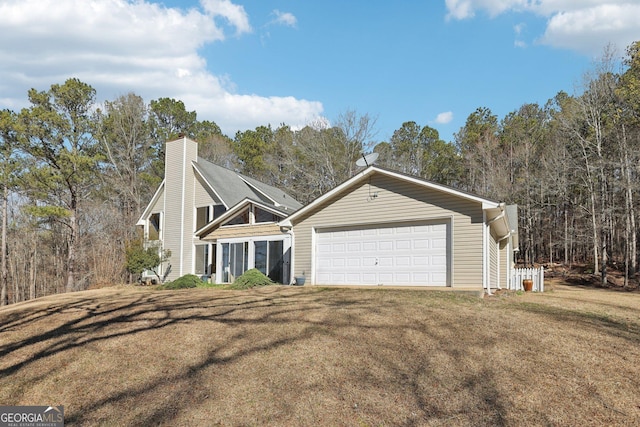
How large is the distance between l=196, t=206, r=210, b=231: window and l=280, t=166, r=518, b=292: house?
8907mm

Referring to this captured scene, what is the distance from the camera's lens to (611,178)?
26875 millimetres

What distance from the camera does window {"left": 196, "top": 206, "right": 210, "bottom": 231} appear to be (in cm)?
2316

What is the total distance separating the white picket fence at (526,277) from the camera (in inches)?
723

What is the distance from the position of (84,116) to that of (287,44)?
15.7m

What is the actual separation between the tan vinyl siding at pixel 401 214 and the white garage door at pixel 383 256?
36 cm

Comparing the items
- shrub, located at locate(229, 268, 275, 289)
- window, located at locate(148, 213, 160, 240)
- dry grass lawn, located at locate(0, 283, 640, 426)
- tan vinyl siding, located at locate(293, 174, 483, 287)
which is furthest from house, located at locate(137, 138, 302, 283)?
dry grass lawn, located at locate(0, 283, 640, 426)

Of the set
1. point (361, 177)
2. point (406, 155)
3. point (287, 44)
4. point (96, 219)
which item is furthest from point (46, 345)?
point (406, 155)

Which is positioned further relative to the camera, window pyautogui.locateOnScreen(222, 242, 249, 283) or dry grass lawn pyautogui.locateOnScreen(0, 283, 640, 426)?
window pyautogui.locateOnScreen(222, 242, 249, 283)

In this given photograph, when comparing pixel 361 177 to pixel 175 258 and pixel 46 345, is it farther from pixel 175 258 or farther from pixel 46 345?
pixel 175 258

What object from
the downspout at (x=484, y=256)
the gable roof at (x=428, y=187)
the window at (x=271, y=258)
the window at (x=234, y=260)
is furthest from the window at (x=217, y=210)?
the downspout at (x=484, y=256)

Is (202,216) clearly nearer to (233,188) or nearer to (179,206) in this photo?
(179,206)

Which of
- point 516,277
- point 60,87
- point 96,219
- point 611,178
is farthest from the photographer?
point 96,219

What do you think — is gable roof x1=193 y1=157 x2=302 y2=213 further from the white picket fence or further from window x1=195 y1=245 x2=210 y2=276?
the white picket fence

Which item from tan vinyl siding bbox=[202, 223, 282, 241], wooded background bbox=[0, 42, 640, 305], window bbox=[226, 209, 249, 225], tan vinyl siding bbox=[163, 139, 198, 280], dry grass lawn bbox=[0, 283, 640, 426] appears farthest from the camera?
wooded background bbox=[0, 42, 640, 305]
